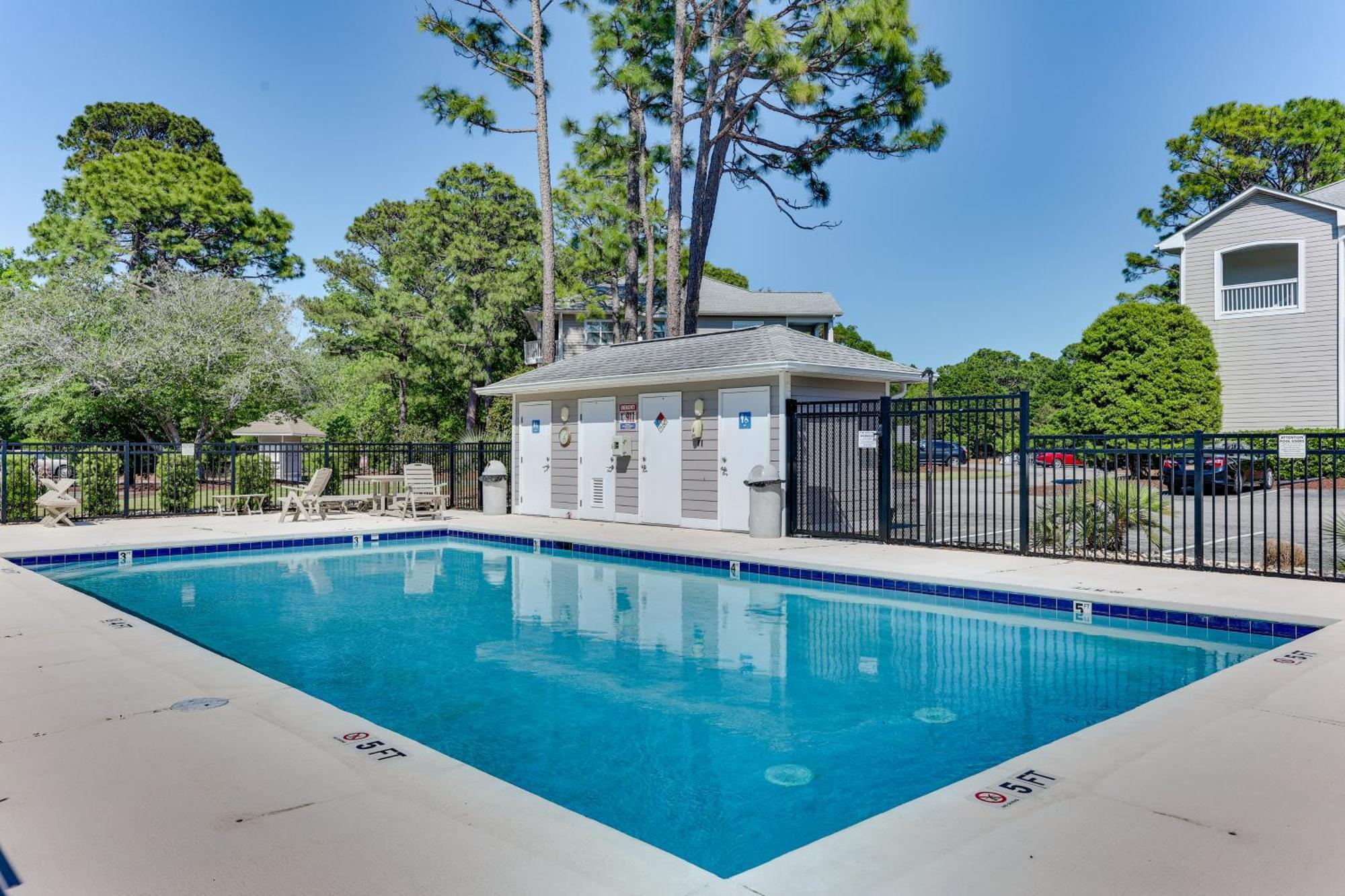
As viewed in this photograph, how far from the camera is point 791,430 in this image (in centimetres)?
1134

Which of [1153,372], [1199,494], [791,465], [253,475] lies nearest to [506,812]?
[1199,494]

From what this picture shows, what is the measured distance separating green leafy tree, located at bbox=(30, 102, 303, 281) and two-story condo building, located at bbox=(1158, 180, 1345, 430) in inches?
1214

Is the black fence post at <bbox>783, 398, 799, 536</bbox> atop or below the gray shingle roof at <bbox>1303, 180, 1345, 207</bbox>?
below

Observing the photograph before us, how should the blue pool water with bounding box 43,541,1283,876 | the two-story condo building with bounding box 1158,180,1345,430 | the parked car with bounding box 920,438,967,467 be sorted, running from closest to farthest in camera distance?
the blue pool water with bounding box 43,541,1283,876 < the parked car with bounding box 920,438,967,467 < the two-story condo building with bounding box 1158,180,1345,430

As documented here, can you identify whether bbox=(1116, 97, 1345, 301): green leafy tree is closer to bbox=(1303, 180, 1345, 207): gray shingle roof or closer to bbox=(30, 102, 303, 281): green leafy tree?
bbox=(1303, 180, 1345, 207): gray shingle roof

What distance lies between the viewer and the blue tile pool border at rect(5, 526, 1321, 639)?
20.1ft

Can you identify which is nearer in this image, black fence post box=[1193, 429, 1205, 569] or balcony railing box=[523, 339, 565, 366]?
black fence post box=[1193, 429, 1205, 569]

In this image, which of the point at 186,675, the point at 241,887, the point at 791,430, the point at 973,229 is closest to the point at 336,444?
the point at 791,430

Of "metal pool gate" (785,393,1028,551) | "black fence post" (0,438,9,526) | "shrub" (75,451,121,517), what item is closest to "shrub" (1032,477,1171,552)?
"metal pool gate" (785,393,1028,551)

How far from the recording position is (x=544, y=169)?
18.4m

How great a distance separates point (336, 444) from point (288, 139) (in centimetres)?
1168

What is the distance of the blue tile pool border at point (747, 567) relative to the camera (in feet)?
20.1

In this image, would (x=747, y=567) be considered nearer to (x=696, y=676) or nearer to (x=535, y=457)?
(x=696, y=676)

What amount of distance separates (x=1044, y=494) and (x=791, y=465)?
334cm
